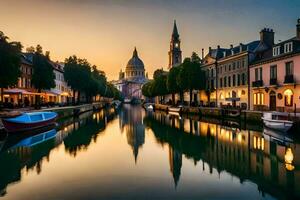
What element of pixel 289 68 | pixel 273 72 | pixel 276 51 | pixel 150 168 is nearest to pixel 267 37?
pixel 276 51

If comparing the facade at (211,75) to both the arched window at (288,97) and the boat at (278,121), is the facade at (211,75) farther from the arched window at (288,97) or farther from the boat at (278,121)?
the boat at (278,121)

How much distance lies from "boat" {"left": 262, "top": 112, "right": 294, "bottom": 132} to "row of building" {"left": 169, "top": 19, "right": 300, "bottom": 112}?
12.7 feet

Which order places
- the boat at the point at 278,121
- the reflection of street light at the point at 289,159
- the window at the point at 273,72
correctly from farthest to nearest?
the window at the point at 273,72 < the boat at the point at 278,121 < the reflection of street light at the point at 289,159

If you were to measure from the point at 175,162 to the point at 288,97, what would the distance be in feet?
99.6

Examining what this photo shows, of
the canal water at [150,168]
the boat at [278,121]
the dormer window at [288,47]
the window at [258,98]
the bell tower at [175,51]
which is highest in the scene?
the bell tower at [175,51]

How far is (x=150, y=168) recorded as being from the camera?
18969 millimetres

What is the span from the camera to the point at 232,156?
2212 cm

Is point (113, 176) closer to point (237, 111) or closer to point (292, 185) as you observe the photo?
point (292, 185)

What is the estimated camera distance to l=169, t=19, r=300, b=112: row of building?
143ft

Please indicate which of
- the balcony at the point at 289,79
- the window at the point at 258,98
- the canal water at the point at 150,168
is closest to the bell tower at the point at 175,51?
the window at the point at 258,98

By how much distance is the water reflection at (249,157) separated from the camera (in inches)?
607

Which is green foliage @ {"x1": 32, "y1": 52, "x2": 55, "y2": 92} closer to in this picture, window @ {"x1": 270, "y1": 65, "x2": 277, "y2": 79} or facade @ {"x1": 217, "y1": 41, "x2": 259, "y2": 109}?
facade @ {"x1": 217, "y1": 41, "x2": 259, "y2": 109}

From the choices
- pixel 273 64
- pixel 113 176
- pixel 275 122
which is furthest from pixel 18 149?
pixel 273 64

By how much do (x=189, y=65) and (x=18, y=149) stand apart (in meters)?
53.0
